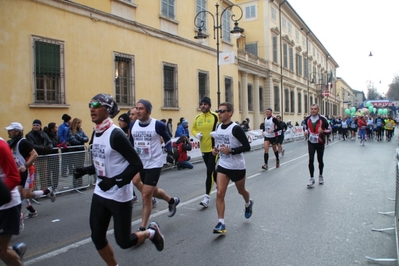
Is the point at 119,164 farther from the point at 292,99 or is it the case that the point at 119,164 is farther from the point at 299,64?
the point at 299,64

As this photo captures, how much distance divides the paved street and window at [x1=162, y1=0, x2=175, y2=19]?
41.7ft

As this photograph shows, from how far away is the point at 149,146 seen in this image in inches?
206

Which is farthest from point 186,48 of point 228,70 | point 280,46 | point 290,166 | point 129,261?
point 280,46

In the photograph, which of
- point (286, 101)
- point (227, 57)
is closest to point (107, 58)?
point (227, 57)

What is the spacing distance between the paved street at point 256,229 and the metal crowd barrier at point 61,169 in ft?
1.13

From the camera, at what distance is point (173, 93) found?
65.6ft

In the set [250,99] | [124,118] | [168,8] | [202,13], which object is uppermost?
[202,13]

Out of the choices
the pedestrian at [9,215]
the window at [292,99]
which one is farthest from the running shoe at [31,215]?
the window at [292,99]

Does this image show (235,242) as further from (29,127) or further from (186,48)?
(186,48)

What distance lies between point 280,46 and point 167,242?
125ft

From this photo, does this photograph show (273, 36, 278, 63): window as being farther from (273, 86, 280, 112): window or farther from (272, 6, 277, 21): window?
(273, 86, 280, 112): window

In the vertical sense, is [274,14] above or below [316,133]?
above

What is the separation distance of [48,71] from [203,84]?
472 inches

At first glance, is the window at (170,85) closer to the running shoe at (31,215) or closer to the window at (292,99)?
the running shoe at (31,215)
